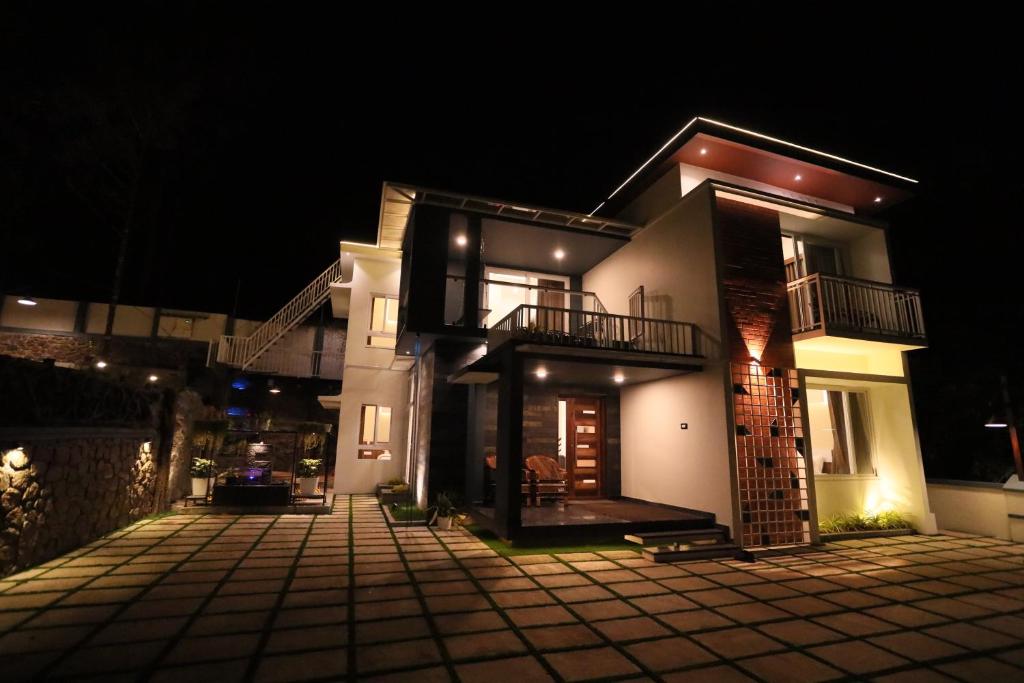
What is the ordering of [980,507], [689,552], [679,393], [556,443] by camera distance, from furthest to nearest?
1. [556,443]
2. [679,393]
3. [980,507]
4. [689,552]

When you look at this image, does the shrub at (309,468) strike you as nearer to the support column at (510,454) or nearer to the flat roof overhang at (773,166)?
the support column at (510,454)

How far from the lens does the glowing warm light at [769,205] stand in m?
8.17

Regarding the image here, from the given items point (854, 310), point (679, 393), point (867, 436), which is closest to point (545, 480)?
point (679, 393)

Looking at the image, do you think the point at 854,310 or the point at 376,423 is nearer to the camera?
the point at 854,310

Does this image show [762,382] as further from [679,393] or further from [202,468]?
[202,468]

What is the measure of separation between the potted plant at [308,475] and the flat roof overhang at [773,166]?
9.87m

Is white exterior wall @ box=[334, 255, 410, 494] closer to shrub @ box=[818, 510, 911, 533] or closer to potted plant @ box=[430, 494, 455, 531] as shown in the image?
potted plant @ box=[430, 494, 455, 531]

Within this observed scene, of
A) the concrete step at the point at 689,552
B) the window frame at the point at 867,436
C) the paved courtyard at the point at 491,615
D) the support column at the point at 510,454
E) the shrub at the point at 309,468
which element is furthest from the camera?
the shrub at the point at 309,468

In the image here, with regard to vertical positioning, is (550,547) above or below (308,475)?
below

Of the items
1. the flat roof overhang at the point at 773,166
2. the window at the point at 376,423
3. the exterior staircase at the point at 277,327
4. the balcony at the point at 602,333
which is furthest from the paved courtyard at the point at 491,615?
the flat roof overhang at the point at 773,166

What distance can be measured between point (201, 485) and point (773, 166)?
1407 cm

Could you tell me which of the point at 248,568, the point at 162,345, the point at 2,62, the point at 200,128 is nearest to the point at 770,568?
the point at 248,568

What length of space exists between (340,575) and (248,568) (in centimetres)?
117

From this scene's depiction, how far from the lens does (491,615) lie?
406 cm
